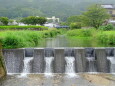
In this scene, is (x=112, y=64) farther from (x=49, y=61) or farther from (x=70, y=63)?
(x=49, y=61)

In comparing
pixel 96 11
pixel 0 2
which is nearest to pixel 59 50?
pixel 96 11

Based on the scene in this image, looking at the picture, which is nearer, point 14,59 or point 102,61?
point 14,59

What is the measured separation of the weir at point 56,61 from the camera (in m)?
11.6

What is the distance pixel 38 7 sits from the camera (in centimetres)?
13725

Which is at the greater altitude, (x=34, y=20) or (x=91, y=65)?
(x=91, y=65)

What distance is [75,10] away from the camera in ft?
419

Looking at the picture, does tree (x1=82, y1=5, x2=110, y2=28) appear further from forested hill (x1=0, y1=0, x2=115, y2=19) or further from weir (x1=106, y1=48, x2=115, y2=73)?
forested hill (x1=0, y1=0, x2=115, y2=19)

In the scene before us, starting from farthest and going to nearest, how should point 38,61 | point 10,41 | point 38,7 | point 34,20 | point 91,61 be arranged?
point 38,7 < point 34,20 < point 10,41 < point 91,61 < point 38,61

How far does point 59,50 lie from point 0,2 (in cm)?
12550

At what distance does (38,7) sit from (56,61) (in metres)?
129

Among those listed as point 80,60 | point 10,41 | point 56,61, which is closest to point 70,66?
point 80,60

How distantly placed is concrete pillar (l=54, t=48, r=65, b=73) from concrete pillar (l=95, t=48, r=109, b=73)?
80.9 inches

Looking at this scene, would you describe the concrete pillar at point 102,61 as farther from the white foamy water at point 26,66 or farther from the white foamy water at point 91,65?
the white foamy water at point 26,66

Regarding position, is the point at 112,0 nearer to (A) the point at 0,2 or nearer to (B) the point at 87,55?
(A) the point at 0,2
